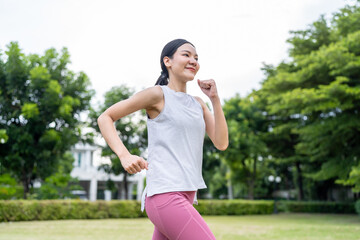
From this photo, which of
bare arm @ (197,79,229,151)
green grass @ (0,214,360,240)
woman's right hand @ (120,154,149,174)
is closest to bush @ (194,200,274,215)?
green grass @ (0,214,360,240)

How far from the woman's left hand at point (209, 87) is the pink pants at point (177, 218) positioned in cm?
65

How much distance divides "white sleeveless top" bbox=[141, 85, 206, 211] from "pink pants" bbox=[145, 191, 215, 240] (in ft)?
0.15

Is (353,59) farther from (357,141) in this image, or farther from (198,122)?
(198,122)

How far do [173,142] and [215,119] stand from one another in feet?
1.42

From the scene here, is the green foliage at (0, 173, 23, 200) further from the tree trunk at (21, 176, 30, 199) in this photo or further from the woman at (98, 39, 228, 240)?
the woman at (98, 39, 228, 240)

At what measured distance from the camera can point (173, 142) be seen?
2059 mm

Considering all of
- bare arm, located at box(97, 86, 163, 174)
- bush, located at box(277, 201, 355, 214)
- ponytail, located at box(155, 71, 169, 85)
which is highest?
ponytail, located at box(155, 71, 169, 85)

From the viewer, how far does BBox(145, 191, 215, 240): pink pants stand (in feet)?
6.06

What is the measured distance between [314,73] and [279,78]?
6.32ft

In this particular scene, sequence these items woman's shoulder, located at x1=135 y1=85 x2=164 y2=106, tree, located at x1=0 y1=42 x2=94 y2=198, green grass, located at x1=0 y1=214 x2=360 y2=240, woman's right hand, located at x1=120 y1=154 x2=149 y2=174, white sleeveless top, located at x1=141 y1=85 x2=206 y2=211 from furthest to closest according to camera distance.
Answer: tree, located at x1=0 y1=42 x2=94 y2=198, green grass, located at x1=0 y1=214 x2=360 y2=240, woman's shoulder, located at x1=135 y1=85 x2=164 y2=106, white sleeveless top, located at x1=141 y1=85 x2=206 y2=211, woman's right hand, located at x1=120 y1=154 x2=149 y2=174

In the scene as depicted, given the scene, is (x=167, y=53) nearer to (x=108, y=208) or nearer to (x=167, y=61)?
(x=167, y=61)

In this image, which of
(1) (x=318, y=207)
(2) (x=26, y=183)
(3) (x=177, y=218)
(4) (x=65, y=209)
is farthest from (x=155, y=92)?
(1) (x=318, y=207)

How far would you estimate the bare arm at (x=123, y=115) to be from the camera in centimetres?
185

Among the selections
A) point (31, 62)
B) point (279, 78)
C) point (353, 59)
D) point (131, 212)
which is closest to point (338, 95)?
point (353, 59)
